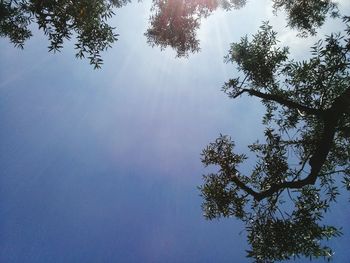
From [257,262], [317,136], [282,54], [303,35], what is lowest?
[257,262]

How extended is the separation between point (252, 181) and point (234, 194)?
65.6 inches

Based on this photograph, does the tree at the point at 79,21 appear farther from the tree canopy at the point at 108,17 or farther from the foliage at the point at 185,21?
the foliage at the point at 185,21

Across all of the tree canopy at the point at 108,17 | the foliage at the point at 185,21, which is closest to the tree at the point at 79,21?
the tree canopy at the point at 108,17

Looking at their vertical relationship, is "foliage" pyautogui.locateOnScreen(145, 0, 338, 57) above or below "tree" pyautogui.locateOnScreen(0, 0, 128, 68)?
above

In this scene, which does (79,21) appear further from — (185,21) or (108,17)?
(185,21)

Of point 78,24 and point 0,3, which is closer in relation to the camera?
point 78,24

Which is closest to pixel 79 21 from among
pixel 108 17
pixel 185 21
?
pixel 108 17

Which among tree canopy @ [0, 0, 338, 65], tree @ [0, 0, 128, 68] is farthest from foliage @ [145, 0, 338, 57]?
tree @ [0, 0, 128, 68]

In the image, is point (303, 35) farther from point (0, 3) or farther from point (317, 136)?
point (0, 3)

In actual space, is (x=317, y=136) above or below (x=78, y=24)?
above

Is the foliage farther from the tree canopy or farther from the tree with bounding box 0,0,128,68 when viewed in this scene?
the tree with bounding box 0,0,128,68

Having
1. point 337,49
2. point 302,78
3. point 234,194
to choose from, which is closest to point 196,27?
point 302,78

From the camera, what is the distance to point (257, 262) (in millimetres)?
15484

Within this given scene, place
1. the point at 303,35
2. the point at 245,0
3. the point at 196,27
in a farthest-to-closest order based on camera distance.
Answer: the point at 245,0
the point at 196,27
the point at 303,35
